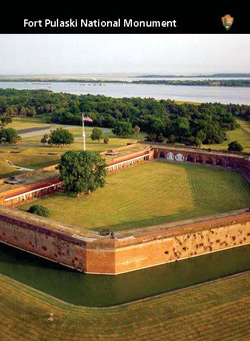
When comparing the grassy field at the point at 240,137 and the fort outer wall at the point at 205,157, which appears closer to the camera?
the fort outer wall at the point at 205,157

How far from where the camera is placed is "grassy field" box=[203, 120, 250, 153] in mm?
51250

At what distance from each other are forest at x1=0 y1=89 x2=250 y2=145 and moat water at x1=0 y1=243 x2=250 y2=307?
2947 cm

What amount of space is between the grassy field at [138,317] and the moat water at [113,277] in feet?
2.79

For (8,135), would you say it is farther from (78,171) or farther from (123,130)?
(78,171)

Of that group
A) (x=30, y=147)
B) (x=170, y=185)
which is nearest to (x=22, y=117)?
(x=30, y=147)

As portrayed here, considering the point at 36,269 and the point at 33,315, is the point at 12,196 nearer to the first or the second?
the point at 36,269

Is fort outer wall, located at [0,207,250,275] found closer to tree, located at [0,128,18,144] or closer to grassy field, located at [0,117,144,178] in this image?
grassy field, located at [0,117,144,178]

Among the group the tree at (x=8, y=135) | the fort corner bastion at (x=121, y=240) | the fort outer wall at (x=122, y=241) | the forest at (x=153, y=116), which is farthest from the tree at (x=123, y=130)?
the fort outer wall at (x=122, y=241)

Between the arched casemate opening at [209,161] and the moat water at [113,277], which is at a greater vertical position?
the arched casemate opening at [209,161]

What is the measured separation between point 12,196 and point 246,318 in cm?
1779

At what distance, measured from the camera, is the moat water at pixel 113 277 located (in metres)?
18.6

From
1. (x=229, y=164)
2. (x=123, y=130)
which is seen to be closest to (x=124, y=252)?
(x=229, y=164)

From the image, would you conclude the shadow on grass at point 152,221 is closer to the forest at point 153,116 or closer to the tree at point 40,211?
the tree at point 40,211

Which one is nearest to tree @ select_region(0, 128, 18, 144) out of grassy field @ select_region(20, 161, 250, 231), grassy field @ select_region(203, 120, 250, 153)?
grassy field @ select_region(20, 161, 250, 231)
